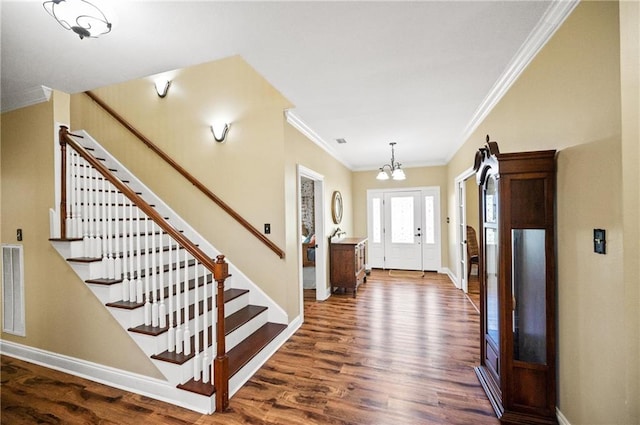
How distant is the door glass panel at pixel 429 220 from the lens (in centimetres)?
632

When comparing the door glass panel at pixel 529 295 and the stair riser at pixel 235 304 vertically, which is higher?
the door glass panel at pixel 529 295

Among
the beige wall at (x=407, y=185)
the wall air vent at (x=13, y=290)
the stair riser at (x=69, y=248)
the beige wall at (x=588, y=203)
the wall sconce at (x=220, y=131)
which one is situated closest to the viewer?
the beige wall at (x=588, y=203)

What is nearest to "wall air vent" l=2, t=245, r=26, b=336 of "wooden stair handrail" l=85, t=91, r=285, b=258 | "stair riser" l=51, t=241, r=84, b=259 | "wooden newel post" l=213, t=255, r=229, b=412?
"stair riser" l=51, t=241, r=84, b=259

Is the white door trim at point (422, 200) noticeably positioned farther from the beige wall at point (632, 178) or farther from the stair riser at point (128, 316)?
the beige wall at point (632, 178)

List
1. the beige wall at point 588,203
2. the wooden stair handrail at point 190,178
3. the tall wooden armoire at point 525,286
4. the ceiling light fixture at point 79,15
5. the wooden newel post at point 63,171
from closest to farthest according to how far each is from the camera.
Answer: the beige wall at point 588,203
the ceiling light fixture at point 79,15
the tall wooden armoire at point 525,286
the wooden newel post at point 63,171
the wooden stair handrail at point 190,178

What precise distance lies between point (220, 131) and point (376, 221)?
14.9ft

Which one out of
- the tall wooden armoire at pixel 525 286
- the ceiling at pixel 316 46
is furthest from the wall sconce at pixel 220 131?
the tall wooden armoire at pixel 525 286

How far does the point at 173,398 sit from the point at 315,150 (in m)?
3.42

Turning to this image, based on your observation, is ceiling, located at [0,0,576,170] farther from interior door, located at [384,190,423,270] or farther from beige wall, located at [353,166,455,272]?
interior door, located at [384,190,423,270]

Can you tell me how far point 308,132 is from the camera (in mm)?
3840

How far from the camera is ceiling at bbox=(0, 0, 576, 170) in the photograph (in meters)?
1.60

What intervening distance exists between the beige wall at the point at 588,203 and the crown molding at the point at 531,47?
0.16 ft

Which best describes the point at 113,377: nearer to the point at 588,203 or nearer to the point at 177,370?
the point at 177,370

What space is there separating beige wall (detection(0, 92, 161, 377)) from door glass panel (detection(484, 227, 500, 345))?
289cm
